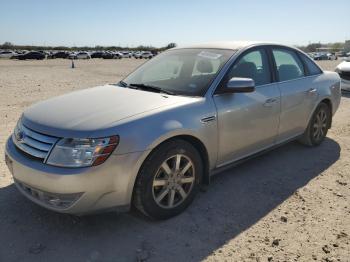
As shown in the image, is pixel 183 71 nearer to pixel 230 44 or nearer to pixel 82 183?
pixel 230 44

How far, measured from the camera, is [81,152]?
2.90 m

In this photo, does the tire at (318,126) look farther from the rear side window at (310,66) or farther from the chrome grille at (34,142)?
the chrome grille at (34,142)

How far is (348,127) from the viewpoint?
687 centimetres

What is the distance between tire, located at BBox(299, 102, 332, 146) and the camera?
5430 millimetres

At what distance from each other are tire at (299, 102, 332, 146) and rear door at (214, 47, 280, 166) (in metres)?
1.09

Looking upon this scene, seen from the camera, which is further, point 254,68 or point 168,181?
point 254,68

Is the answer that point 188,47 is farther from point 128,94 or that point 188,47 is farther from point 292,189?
point 292,189

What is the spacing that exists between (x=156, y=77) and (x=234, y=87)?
1.08 m

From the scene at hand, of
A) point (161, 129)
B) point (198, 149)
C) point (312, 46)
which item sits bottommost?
point (198, 149)

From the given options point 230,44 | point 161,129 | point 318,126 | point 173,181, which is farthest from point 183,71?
point 318,126

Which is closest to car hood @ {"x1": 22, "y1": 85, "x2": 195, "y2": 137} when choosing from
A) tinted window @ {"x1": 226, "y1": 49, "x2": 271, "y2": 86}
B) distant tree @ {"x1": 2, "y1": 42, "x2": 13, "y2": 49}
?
tinted window @ {"x1": 226, "y1": 49, "x2": 271, "y2": 86}

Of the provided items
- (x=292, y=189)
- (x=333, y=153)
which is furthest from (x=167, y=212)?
(x=333, y=153)

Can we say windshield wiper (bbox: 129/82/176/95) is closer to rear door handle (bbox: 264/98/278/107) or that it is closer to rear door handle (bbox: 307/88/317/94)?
rear door handle (bbox: 264/98/278/107)

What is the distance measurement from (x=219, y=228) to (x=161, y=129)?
107 cm
